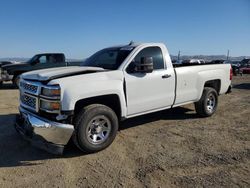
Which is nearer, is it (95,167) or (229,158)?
(95,167)

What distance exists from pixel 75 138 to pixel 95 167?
0.63m

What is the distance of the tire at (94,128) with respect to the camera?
4.64 meters

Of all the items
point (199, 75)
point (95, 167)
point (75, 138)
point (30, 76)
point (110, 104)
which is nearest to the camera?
point (95, 167)

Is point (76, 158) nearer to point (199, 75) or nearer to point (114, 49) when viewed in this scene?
point (114, 49)

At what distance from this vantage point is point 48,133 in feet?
14.3

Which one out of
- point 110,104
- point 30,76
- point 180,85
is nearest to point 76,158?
point 110,104

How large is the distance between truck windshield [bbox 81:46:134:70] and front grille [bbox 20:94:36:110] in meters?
1.63

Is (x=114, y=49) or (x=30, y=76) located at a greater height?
(x=114, y=49)

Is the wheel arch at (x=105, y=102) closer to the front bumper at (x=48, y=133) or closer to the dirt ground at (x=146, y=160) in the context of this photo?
the front bumper at (x=48, y=133)

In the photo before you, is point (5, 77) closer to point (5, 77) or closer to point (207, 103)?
point (5, 77)

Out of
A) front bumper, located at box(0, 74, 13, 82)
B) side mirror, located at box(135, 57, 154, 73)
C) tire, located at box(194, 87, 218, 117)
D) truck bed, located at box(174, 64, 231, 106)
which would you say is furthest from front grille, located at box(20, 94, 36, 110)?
front bumper, located at box(0, 74, 13, 82)

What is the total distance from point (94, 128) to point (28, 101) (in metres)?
1.29

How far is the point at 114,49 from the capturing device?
6.22 metres

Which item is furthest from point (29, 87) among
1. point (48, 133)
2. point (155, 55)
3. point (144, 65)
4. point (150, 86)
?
point (155, 55)
